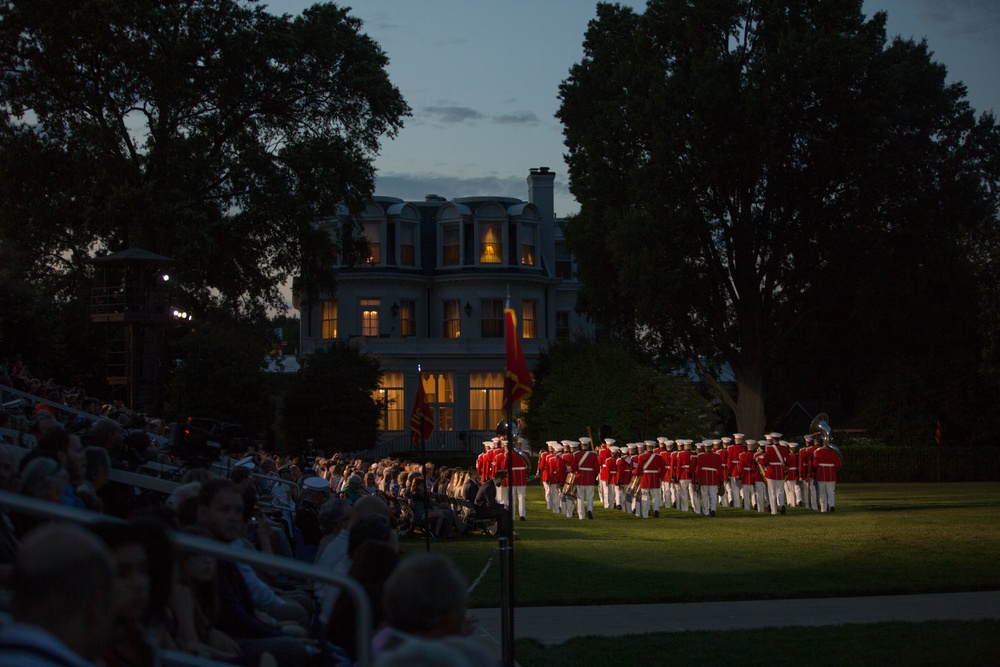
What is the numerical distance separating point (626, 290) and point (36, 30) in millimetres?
22143

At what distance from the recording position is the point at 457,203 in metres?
63.7

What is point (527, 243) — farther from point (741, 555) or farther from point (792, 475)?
point (741, 555)

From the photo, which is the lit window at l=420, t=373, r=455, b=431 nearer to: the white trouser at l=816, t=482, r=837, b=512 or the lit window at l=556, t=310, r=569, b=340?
the lit window at l=556, t=310, r=569, b=340

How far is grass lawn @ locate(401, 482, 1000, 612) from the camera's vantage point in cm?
1655

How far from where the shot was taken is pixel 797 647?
39.8 feet

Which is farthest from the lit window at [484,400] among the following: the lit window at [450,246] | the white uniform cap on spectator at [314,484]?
the white uniform cap on spectator at [314,484]

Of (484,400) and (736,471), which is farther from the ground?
(484,400)

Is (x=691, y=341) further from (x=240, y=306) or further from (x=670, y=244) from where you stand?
(x=240, y=306)

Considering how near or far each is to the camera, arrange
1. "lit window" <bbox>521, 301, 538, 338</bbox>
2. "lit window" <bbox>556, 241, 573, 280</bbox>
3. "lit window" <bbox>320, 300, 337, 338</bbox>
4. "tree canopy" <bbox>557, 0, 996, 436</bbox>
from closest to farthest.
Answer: "tree canopy" <bbox>557, 0, 996, 436</bbox> → "lit window" <bbox>320, 300, 337, 338</bbox> → "lit window" <bbox>521, 301, 538, 338</bbox> → "lit window" <bbox>556, 241, 573, 280</bbox>

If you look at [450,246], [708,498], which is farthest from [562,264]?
[708,498]

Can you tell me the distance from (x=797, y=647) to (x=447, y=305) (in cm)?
5173

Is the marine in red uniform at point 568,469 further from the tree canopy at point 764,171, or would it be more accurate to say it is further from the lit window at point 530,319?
the lit window at point 530,319

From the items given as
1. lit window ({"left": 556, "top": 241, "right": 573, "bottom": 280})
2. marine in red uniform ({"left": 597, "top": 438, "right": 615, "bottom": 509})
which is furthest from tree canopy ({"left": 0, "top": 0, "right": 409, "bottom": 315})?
lit window ({"left": 556, "top": 241, "right": 573, "bottom": 280})

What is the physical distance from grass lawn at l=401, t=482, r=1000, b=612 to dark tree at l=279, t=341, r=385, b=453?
56.0 ft
